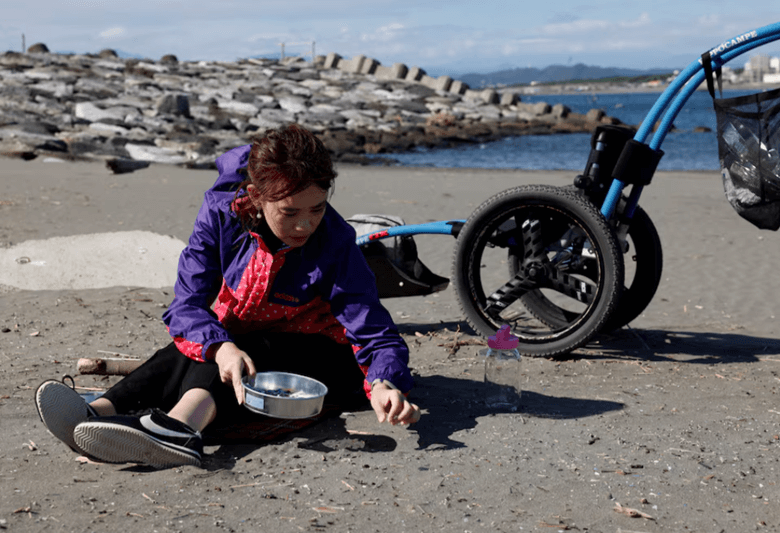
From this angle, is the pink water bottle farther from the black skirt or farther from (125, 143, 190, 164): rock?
(125, 143, 190, 164): rock

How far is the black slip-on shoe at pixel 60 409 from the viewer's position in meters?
2.98

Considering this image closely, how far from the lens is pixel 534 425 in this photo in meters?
3.55

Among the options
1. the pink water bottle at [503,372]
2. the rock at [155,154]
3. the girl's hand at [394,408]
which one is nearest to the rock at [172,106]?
the rock at [155,154]

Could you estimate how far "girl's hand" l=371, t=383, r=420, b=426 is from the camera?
10.00 ft

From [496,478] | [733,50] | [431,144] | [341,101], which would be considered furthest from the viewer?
[341,101]

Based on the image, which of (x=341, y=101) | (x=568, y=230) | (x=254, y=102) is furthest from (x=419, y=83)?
(x=568, y=230)

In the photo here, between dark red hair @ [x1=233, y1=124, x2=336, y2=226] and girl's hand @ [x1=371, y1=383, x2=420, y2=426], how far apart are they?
83 centimetres

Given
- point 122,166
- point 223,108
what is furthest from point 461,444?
point 223,108

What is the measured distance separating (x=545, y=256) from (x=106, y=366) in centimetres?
239

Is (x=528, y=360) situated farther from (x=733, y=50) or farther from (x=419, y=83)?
(x=419, y=83)

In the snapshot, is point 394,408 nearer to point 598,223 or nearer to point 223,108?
point 598,223

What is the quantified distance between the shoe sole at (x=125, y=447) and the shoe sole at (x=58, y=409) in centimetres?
10

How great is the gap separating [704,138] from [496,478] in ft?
119

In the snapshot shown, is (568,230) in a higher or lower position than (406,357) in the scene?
higher
